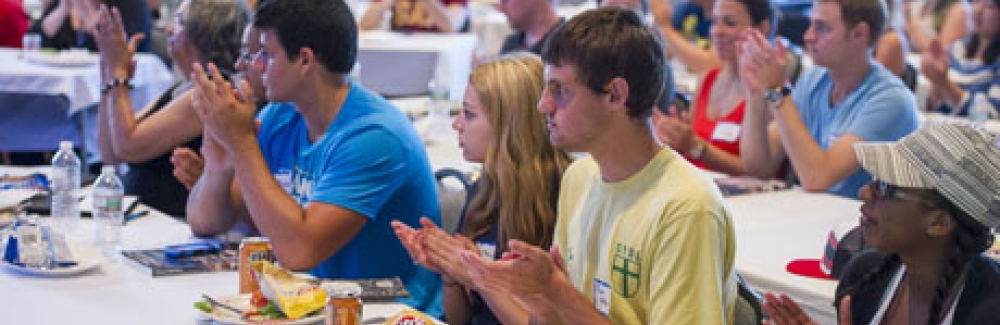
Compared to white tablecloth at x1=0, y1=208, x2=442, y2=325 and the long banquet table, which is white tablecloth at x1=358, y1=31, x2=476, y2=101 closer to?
the long banquet table

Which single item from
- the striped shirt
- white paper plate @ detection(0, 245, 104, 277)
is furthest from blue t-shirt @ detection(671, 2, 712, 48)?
white paper plate @ detection(0, 245, 104, 277)

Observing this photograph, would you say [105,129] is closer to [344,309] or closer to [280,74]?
[280,74]

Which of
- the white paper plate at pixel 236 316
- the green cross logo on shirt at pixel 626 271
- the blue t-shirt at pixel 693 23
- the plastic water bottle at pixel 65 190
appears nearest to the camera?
the green cross logo on shirt at pixel 626 271

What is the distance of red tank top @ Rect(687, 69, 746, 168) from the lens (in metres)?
4.56

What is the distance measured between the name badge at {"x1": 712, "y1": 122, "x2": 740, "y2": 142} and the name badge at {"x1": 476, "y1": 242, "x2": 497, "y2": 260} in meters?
1.83

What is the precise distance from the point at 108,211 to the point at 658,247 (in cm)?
146

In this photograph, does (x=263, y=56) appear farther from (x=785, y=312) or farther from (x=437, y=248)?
(x=785, y=312)

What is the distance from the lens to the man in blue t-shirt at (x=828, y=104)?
3992 mm

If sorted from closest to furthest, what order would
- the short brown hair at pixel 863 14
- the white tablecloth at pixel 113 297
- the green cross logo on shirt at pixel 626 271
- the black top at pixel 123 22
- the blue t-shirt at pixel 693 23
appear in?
the green cross logo on shirt at pixel 626 271, the white tablecloth at pixel 113 297, the short brown hair at pixel 863 14, the black top at pixel 123 22, the blue t-shirt at pixel 693 23

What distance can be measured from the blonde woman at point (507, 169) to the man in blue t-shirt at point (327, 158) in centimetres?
16

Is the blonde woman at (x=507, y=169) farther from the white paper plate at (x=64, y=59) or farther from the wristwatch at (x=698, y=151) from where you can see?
the white paper plate at (x=64, y=59)

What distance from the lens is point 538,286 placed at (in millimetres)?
2152

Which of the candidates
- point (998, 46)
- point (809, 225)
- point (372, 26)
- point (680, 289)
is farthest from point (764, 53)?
point (372, 26)

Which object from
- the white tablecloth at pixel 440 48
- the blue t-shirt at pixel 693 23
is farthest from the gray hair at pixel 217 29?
the blue t-shirt at pixel 693 23
